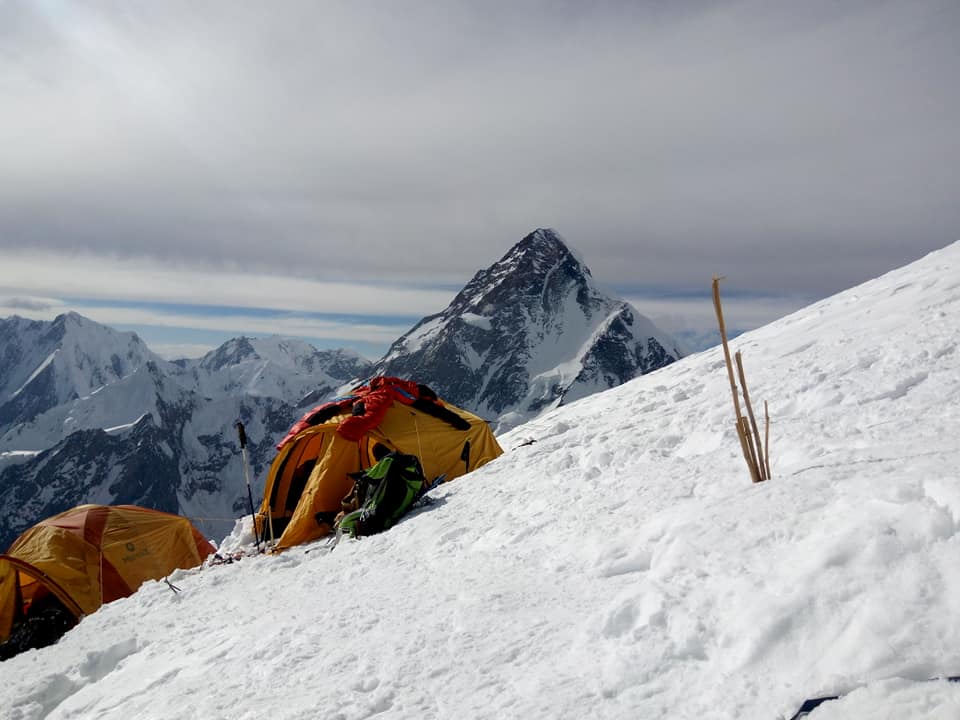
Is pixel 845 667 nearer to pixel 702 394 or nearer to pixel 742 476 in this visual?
pixel 742 476

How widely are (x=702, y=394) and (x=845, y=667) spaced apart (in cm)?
784

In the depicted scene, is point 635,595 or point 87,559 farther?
point 87,559

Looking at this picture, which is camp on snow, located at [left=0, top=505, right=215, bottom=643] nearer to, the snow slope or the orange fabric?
the orange fabric

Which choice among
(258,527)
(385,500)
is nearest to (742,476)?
(385,500)

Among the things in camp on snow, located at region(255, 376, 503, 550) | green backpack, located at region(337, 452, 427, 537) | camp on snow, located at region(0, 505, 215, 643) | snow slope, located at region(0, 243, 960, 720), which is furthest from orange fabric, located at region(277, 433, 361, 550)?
camp on snow, located at region(0, 505, 215, 643)

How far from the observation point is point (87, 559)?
14.2 meters

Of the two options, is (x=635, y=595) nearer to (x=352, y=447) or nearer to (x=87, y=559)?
(x=352, y=447)

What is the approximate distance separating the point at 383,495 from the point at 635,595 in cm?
605

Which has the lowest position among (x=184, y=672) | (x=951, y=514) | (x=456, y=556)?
(x=184, y=672)

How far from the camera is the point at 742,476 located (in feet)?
19.7

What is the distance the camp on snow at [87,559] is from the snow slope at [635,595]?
513cm

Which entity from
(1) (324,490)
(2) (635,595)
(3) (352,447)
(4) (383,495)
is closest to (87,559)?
(1) (324,490)

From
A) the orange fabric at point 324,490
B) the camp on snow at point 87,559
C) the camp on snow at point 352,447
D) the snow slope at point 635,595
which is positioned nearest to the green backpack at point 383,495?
the snow slope at point 635,595

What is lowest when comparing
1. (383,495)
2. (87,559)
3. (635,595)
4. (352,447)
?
(87,559)
